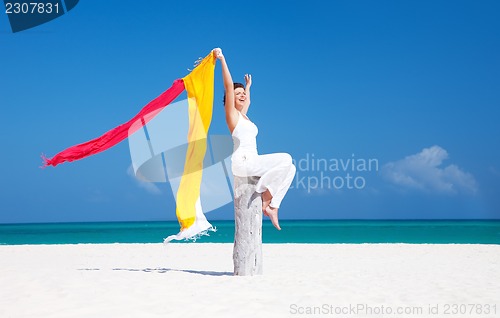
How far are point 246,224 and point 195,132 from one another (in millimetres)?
1288

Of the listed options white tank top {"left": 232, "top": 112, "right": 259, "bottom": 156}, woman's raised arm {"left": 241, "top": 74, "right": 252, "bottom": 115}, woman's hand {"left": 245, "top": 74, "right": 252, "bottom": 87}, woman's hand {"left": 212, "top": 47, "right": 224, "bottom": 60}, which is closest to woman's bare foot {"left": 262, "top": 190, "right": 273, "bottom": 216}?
white tank top {"left": 232, "top": 112, "right": 259, "bottom": 156}

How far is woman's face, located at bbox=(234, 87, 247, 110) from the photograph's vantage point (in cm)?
638

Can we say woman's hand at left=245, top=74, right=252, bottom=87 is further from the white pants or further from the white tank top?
the white pants

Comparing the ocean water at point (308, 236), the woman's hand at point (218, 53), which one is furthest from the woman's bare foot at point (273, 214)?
the ocean water at point (308, 236)

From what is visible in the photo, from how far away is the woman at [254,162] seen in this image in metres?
6.05

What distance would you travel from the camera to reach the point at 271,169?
19.9 feet

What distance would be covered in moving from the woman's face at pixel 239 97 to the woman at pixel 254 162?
21 centimetres

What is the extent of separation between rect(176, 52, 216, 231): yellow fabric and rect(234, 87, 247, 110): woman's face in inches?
16.8
